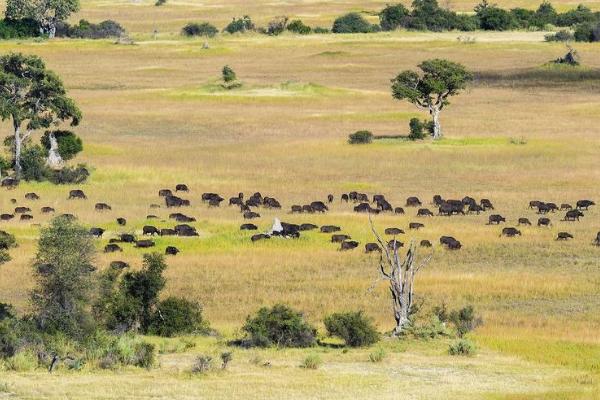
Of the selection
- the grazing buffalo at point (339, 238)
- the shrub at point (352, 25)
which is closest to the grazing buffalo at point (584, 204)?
the grazing buffalo at point (339, 238)

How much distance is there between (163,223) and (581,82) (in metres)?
68.8

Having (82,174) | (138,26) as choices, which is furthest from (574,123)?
(138,26)

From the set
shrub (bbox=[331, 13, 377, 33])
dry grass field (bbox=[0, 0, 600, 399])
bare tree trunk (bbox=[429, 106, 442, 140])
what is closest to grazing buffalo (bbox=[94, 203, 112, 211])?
dry grass field (bbox=[0, 0, 600, 399])

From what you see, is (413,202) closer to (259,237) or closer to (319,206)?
(319,206)

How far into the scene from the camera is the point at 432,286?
37.5m

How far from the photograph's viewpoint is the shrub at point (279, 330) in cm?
2856

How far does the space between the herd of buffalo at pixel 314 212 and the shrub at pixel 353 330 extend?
1354 cm

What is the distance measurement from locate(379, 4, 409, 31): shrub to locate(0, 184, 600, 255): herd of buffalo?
11438cm

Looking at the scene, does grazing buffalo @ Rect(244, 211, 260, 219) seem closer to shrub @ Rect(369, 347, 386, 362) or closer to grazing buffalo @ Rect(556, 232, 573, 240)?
grazing buffalo @ Rect(556, 232, 573, 240)

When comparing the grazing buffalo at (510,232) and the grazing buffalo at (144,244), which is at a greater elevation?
the grazing buffalo at (510,232)

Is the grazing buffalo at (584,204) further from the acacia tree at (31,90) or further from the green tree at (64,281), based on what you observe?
the green tree at (64,281)

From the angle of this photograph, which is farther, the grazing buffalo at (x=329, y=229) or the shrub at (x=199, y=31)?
the shrub at (x=199, y=31)

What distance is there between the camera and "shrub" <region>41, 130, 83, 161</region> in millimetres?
65562

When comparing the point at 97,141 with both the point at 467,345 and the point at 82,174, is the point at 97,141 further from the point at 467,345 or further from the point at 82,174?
the point at 467,345
